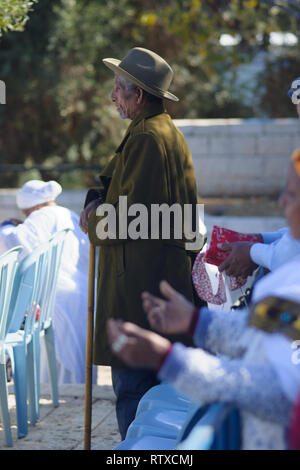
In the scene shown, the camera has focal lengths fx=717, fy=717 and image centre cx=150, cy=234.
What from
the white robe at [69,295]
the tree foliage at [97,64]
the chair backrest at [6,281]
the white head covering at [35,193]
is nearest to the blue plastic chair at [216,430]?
the chair backrest at [6,281]

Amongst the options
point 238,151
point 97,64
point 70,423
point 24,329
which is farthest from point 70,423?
point 97,64

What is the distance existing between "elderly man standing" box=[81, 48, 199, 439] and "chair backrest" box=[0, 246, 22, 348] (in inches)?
25.4

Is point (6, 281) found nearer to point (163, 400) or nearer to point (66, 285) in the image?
point (163, 400)

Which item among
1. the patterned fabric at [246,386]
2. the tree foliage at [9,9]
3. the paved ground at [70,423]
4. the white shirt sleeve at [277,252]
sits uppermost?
the tree foliage at [9,9]

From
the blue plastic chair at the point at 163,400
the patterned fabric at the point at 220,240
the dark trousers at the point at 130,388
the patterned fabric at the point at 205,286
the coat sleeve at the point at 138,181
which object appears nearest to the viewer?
the patterned fabric at the point at 220,240

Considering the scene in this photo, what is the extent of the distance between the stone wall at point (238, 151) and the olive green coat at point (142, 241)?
7061 millimetres

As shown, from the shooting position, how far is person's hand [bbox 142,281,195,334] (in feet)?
5.26

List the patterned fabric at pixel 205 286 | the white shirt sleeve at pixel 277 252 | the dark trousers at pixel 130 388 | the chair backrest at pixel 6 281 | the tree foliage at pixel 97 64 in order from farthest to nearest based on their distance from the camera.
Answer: the tree foliage at pixel 97 64 < the chair backrest at pixel 6 281 < the dark trousers at pixel 130 388 < the patterned fabric at pixel 205 286 < the white shirt sleeve at pixel 277 252

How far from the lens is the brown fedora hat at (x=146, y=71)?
335 cm

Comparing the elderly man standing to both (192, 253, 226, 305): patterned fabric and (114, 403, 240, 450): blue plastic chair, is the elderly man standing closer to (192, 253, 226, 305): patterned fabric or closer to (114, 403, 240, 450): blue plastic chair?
(192, 253, 226, 305): patterned fabric

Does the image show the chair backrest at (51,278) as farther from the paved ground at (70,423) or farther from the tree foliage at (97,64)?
the tree foliage at (97,64)

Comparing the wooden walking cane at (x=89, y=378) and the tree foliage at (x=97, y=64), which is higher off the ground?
the tree foliage at (x=97, y=64)

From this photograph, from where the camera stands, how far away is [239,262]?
2.56 meters

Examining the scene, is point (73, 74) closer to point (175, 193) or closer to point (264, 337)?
point (175, 193)
